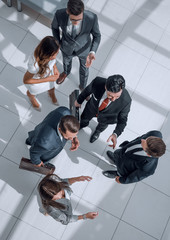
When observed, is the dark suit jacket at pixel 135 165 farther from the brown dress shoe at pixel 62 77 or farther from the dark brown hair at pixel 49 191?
the brown dress shoe at pixel 62 77

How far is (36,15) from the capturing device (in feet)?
16.2

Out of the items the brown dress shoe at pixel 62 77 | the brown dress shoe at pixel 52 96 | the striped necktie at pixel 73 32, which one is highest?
the striped necktie at pixel 73 32

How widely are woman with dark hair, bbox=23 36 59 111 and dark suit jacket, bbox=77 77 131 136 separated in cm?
48

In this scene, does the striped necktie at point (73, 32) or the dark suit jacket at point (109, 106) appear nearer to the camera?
the dark suit jacket at point (109, 106)

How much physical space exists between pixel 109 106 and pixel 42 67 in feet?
2.92

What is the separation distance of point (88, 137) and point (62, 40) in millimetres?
1498

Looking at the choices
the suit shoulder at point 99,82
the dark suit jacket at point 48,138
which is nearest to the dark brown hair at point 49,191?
the dark suit jacket at point 48,138

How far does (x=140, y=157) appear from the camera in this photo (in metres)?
3.23

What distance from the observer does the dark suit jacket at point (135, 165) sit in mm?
3180

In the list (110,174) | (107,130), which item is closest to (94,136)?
(107,130)

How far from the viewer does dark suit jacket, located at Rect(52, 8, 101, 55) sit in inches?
136

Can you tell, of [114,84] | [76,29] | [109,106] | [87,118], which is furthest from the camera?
[87,118]

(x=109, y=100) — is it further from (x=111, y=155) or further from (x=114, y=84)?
(x=111, y=155)

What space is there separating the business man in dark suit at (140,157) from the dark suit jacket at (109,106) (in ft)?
1.03
